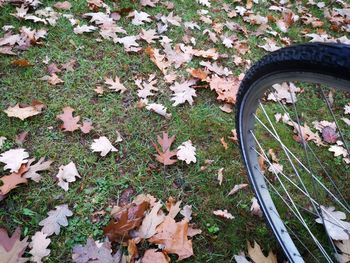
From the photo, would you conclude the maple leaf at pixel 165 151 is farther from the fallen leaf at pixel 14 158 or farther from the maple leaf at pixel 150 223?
the fallen leaf at pixel 14 158

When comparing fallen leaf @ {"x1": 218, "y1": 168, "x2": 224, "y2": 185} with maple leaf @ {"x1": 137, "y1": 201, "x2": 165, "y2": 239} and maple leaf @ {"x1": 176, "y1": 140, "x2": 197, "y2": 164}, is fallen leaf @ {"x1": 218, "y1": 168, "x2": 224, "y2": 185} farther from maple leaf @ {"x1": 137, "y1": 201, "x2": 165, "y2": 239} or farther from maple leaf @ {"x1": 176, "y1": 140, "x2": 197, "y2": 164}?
maple leaf @ {"x1": 137, "y1": 201, "x2": 165, "y2": 239}

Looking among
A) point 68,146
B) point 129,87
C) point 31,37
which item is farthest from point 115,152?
point 31,37

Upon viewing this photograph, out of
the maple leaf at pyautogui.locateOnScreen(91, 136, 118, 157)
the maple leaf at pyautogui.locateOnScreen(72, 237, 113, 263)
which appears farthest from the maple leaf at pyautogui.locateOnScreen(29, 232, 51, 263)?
the maple leaf at pyautogui.locateOnScreen(91, 136, 118, 157)

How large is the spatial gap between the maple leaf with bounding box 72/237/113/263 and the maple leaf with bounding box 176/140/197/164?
75 cm

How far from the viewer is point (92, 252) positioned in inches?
64.5

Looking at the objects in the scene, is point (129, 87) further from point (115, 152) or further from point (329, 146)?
point (329, 146)

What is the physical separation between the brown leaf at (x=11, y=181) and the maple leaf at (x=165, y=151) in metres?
0.82

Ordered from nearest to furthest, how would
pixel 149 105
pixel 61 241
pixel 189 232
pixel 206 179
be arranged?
pixel 61 241 < pixel 189 232 < pixel 206 179 < pixel 149 105

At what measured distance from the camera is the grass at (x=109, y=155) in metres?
1.81

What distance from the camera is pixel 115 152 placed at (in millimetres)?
2145

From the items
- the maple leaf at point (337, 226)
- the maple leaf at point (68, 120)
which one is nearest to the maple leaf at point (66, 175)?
the maple leaf at point (68, 120)

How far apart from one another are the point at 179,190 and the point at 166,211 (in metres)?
0.17

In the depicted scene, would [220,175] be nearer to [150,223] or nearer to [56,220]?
[150,223]

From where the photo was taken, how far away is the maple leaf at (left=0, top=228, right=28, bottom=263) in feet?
5.08
